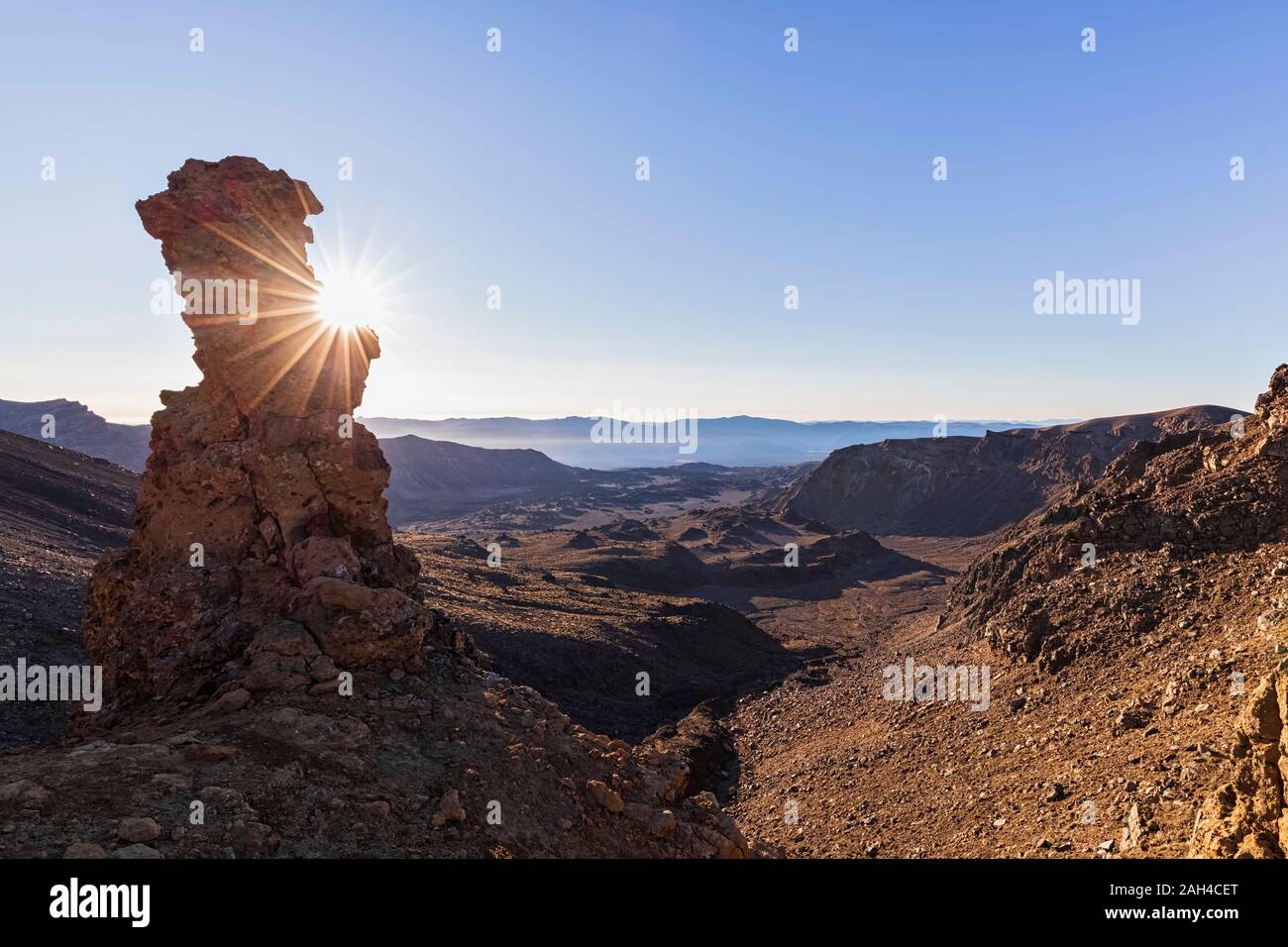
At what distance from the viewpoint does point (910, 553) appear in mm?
77188

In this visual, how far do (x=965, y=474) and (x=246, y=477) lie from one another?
4011 inches

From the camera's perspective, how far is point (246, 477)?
993 centimetres

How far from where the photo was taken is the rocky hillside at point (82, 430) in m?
134

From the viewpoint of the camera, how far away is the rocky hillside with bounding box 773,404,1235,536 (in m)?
85.9

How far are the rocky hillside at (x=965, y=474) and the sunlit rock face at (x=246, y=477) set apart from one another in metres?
87.6

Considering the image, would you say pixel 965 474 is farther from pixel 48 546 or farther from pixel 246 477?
pixel 246 477

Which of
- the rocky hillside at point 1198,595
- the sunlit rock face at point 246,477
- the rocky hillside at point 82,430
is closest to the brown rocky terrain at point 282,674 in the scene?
the sunlit rock face at point 246,477

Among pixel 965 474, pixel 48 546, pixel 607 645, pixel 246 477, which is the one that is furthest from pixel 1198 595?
pixel 965 474

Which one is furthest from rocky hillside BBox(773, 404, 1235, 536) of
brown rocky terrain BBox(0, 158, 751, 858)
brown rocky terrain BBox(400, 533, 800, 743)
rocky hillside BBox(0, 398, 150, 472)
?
rocky hillside BBox(0, 398, 150, 472)

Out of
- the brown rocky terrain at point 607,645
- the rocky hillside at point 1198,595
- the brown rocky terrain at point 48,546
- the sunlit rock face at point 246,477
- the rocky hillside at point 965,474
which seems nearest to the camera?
the rocky hillside at point 1198,595

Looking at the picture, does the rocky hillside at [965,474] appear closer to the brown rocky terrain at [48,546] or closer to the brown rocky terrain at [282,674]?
the brown rocky terrain at [48,546]

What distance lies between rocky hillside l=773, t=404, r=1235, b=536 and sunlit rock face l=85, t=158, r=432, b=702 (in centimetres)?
8764
